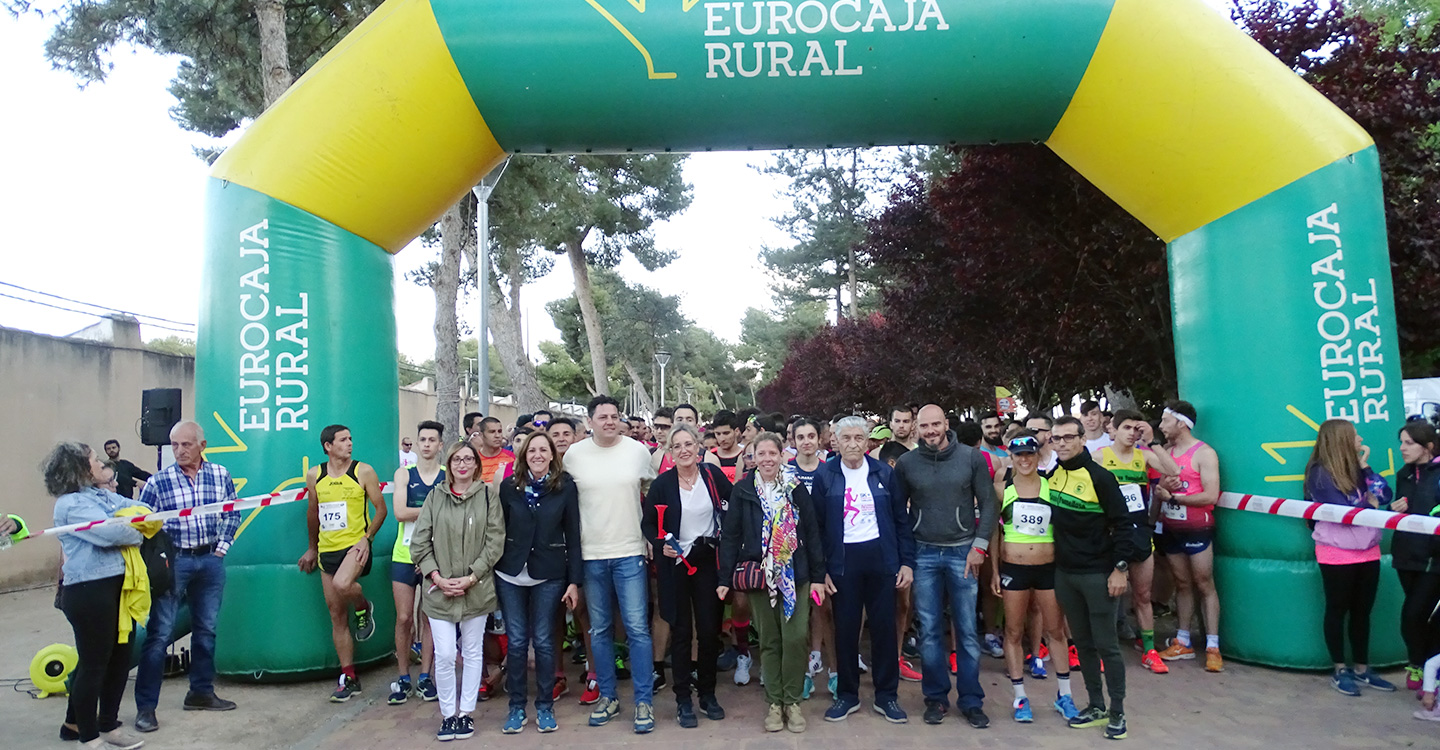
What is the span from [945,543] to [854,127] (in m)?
3.04

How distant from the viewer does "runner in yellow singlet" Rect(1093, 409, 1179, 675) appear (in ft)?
20.4

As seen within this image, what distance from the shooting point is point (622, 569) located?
5426mm

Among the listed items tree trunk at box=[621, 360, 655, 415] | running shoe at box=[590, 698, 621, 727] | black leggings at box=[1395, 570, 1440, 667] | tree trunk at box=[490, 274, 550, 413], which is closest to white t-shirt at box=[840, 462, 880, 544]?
running shoe at box=[590, 698, 621, 727]

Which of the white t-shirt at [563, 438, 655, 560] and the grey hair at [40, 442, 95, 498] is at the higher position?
the grey hair at [40, 442, 95, 498]

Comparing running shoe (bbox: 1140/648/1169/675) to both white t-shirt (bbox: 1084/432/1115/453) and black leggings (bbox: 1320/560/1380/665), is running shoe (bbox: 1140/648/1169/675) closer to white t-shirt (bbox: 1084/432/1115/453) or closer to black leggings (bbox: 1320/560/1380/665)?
black leggings (bbox: 1320/560/1380/665)

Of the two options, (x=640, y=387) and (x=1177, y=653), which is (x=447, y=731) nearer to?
(x=1177, y=653)

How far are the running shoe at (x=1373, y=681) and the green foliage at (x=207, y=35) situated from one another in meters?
13.7

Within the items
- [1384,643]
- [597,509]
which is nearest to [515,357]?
[597,509]

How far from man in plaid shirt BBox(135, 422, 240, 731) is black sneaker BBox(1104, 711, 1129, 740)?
17.3ft

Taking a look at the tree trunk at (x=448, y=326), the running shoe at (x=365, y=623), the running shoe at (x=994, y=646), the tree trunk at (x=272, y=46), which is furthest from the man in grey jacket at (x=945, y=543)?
the tree trunk at (x=448, y=326)

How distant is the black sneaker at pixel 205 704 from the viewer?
572cm

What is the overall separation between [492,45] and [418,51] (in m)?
0.51

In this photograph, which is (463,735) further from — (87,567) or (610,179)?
(610,179)

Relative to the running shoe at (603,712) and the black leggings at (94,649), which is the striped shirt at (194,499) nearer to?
the black leggings at (94,649)
